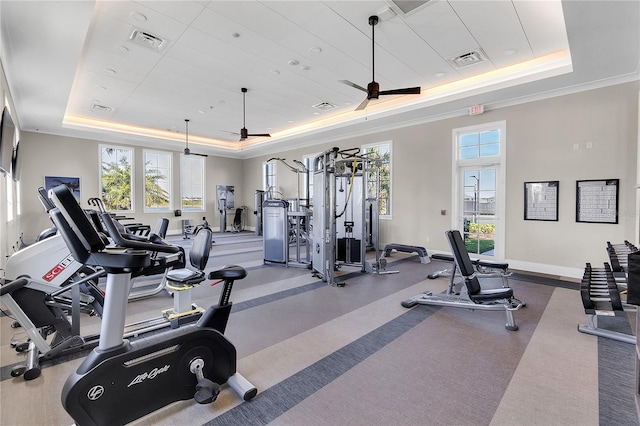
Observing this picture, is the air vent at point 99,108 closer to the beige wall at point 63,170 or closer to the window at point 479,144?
the beige wall at point 63,170

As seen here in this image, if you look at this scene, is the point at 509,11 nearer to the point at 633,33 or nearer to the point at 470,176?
the point at 633,33

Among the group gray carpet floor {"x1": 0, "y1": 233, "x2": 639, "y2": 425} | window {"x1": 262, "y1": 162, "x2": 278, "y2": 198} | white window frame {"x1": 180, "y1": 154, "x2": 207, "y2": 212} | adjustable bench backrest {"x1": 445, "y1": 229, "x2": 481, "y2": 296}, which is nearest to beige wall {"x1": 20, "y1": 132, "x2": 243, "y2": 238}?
white window frame {"x1": 180, "y1": 154, "x2": 207, "y2": 212}

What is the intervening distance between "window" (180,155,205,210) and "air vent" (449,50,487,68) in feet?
31.4

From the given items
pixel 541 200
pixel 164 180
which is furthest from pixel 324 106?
pixel 164 180

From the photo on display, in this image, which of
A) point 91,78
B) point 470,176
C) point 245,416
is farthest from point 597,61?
point 91,78

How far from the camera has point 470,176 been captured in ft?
20.6

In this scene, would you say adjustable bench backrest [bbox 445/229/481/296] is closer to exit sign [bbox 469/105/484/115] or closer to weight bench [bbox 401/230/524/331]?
weight bench [bbox 401/230/524/331]

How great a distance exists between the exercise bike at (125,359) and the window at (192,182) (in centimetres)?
1032

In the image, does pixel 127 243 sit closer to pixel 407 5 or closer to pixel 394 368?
pixel 394 368

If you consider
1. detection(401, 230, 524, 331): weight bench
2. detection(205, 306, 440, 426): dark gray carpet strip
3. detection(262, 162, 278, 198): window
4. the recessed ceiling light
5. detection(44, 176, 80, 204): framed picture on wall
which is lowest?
detection(205, 306, 440, 426): dark gray carpet strip

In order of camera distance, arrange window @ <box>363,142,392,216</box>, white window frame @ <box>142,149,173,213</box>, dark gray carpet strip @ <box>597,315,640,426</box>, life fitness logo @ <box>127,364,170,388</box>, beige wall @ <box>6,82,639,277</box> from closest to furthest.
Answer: life fitness logo @ <box>127,364,170,388</box> → dark gray carpet strip @ <box>597,315,640,426</box> → beige wall @ <box>6,82,639,277</box> → window @ <box>363,142,392,216</box> → white window frame @ <box>142,149,173,213</box>

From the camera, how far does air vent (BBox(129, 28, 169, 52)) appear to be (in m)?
3.93

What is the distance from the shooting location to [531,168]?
541 centimetres

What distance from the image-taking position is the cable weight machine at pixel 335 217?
4.76m
